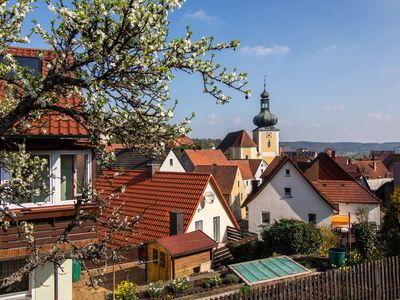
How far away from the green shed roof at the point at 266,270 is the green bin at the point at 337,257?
1799 mm

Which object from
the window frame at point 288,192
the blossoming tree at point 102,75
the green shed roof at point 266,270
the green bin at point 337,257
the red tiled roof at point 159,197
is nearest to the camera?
the blossoming tree at point 102,75

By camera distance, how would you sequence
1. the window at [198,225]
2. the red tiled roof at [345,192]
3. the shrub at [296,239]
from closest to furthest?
the shrub at [296,239]
the window at [198,225]
the red tiled roof at [345,192]

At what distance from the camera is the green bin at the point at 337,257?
615 inches

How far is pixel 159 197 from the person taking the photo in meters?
20.6

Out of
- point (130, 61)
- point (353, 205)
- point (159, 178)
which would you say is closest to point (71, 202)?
point (130, 61)

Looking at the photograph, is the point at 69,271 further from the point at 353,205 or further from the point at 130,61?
the point at 353,205

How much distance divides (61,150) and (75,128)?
0.67 m

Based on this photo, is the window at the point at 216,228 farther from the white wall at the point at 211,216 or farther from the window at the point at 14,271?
the window at the point at 14,271

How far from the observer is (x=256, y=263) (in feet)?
49.2

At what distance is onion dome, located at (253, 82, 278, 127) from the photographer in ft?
309

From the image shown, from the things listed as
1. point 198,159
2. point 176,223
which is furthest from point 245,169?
point 176,223

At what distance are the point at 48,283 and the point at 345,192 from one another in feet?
84.2

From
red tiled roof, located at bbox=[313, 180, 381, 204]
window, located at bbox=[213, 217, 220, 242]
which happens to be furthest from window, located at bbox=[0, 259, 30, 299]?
red tiled roof, located at bbox=[313, 180, 381, 204]

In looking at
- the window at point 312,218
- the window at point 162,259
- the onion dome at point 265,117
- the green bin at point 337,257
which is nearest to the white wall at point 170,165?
the window at point 312,218
